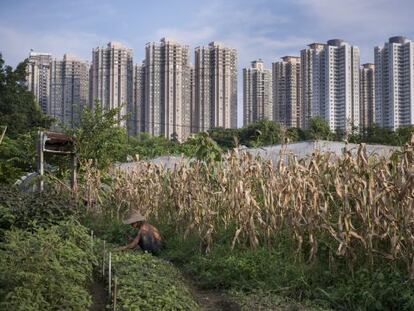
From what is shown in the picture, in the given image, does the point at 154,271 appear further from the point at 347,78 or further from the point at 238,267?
the point at 347,78

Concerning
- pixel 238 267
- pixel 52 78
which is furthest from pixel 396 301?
pixel 52 78

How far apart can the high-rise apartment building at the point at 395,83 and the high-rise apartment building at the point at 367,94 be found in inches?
12.3

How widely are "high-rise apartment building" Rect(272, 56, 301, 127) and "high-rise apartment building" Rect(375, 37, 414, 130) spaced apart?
4.06 meters

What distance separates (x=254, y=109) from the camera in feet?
107

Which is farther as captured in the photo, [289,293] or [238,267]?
[238,267]

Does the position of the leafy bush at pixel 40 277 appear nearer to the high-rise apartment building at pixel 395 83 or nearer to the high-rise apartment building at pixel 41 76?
the high-rise apartment building at pixel 395 83

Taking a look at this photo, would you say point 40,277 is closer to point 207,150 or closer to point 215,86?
point 207,150

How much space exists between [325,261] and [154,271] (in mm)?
1941

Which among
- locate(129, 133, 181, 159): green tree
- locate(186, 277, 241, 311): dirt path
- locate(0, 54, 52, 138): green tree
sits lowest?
locate(186, 277, 241, 311): dirt path

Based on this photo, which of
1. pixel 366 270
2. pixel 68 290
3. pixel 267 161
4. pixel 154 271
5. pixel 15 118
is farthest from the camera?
pixel 15 118

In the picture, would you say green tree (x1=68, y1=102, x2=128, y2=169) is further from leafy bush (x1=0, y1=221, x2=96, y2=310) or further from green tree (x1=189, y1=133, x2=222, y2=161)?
leafy bush (x1=0, y1=221, x2=96, y2=310)

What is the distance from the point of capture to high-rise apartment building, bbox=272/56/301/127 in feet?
94.2

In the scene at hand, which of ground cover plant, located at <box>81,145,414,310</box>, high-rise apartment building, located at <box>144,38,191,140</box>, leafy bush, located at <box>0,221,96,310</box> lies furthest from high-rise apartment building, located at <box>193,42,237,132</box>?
leafy bush, located at <box>0,221,96,310</box>

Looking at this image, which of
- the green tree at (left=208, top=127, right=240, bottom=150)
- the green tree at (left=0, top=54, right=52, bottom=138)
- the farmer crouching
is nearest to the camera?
the farmer crouching
